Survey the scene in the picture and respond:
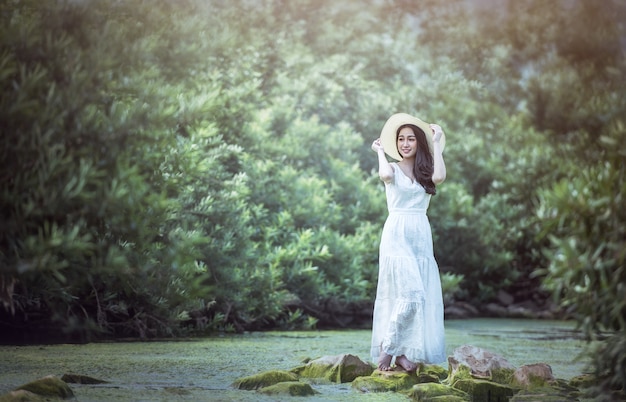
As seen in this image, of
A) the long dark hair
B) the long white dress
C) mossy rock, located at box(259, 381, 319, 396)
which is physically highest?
the long dark hair

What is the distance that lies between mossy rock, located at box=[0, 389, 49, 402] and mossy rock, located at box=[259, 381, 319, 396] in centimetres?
136

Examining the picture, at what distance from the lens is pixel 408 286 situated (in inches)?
262

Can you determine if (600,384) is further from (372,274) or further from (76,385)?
(372,274)

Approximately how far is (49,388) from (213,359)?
277 centimetres

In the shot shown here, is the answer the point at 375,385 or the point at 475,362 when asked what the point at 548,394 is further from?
the point at 375,385

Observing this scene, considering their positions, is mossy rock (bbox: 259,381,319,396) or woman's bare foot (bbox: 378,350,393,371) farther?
woman's bare foot (bbox: 378,350,393,371)

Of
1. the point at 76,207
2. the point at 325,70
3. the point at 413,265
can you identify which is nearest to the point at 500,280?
the point at 325,70

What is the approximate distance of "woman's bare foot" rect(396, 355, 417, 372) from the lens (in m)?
6.66

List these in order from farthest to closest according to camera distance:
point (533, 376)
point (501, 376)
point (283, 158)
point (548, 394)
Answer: point (283, 158) < point (501, 376) < point (533, 376) < point (548, 394)

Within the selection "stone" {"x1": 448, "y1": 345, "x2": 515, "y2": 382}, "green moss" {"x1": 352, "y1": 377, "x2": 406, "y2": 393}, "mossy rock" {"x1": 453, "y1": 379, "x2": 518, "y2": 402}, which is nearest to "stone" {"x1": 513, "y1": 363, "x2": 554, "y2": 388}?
"stone" {"x1": 448, "y1": 345, "x2": 515, "y2": 382}

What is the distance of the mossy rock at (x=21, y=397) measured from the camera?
518 cm

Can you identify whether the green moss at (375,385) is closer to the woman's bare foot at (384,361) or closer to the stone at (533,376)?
the woman's bare foot at (384,361)

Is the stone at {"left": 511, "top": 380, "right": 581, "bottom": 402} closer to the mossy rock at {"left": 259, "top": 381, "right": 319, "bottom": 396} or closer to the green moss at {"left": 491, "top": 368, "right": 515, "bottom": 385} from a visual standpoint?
the green moss at {"left": 491, "top": 368, "right": 515, "bottom": 385}

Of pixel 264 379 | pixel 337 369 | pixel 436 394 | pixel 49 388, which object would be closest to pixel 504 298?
pixel 337 369
